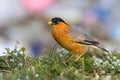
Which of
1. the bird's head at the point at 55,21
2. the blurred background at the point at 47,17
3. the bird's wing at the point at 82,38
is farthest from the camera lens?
the blurred background at the point at 47,17

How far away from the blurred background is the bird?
21.0 ft

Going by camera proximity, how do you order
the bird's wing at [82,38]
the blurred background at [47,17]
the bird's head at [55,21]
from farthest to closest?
1. the blurred background at [47,17]
2. the bird's head at [55,21]
3. the bird's wing at [82,38]

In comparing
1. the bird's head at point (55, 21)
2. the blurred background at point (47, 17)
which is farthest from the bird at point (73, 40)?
the blurred background at point (47, 17)

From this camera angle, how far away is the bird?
1103cm

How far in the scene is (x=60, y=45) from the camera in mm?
11141

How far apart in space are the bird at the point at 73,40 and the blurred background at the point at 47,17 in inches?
253

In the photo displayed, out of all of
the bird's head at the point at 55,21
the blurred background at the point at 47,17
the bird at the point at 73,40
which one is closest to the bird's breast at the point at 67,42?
the bird at the point at 73,40

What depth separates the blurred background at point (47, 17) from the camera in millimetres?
18641

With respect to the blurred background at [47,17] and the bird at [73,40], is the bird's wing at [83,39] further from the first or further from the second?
the blurred background at [47,17]

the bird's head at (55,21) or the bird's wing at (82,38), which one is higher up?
the bird's head at (55,21)

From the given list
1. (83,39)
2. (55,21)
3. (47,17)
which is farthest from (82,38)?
(47,17)

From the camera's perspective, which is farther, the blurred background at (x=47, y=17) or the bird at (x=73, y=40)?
the blurred background at (x=47, y=17)

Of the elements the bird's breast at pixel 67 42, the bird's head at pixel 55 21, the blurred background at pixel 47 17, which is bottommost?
the blurred background at pixel 47 17

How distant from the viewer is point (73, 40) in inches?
440
